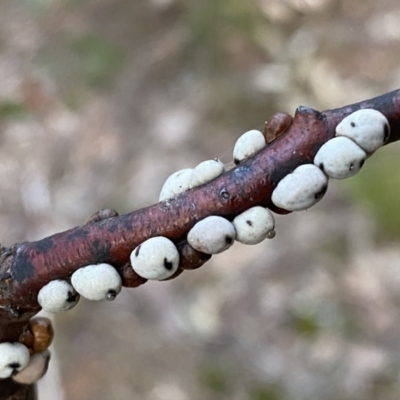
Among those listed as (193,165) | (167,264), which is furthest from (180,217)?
(193,165)

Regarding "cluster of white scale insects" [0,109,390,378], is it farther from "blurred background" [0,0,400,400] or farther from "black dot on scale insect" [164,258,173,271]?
"blurred background" [0,0,400,400]

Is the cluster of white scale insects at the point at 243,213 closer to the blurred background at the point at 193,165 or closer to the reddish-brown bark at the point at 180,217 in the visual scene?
the reddish-brown bark at the point at 180,217

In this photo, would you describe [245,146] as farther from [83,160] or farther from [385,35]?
[385,35]

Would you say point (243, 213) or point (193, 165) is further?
point (193, 165)

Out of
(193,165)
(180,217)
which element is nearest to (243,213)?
(180,217)

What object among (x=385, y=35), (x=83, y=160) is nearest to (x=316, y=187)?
(x=83, y=160)

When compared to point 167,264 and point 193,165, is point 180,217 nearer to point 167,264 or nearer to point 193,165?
point 167,264

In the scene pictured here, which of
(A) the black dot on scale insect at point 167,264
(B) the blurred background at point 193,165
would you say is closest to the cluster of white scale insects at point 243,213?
(A) the black dot on scale insect at point 167,264

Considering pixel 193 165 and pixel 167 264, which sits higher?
pixel 193 165
